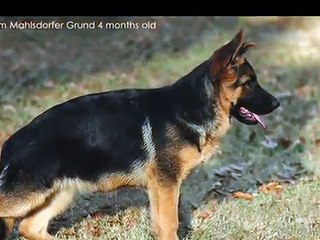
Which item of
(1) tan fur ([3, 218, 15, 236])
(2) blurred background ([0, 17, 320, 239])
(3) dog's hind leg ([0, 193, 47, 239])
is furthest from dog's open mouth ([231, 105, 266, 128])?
(1) tan fur ([3, 218, 15, 236])

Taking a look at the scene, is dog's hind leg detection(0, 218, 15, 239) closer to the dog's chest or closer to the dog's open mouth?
the dog's chest

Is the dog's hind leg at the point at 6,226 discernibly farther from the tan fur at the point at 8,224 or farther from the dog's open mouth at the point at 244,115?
the dog's open mouth at the point at 244,115

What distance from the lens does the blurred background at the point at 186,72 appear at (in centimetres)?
366

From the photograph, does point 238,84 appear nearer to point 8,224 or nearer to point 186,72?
point 186,72

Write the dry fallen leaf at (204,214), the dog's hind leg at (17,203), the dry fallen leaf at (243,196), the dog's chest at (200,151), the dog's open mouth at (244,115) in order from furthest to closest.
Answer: the dry fallen leaf at (243,196)
the dry fallen leaf at (204,214)
the dog's open mouth at (244,115)
the dog's chest at (200,151)
the dog's hind leg at (17,203)

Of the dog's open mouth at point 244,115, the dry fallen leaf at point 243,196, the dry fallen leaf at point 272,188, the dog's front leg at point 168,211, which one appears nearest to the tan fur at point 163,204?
the dog's front leg at point 168,211

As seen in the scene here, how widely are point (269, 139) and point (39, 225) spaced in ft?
3.82

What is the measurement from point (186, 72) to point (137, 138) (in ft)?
1.73

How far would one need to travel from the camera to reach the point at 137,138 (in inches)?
130

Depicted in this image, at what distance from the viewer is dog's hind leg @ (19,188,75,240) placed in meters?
3.36

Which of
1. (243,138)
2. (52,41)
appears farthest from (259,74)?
(52,41)

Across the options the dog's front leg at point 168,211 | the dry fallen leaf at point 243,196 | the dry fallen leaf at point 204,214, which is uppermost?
the dog's front leg at point 168,211
